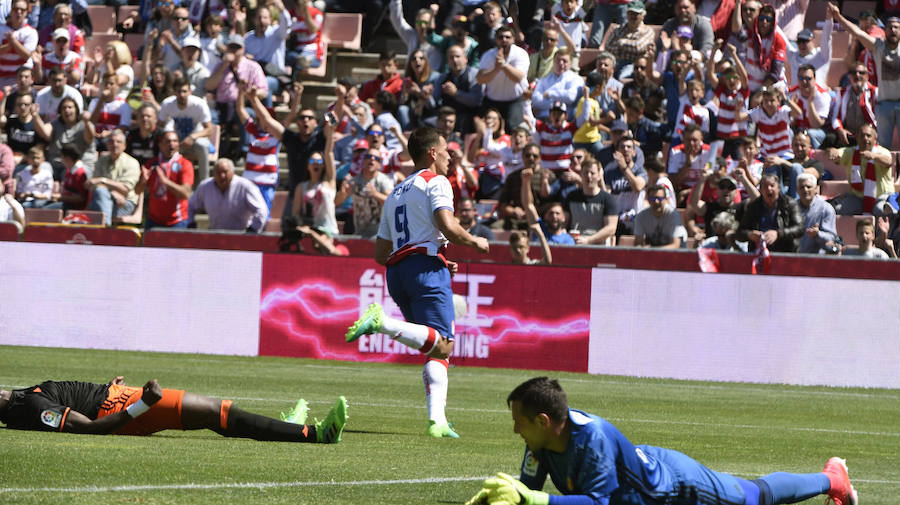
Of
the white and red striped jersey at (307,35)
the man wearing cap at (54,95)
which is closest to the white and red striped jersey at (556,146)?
the white and red striped jersey at (307,35)

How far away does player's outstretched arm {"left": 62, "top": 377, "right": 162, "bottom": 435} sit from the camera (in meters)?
8.70

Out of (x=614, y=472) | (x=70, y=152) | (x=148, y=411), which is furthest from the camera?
(x=70, y=152)

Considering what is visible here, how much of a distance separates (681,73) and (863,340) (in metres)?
5.77

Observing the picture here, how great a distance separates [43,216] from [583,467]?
56.3ft

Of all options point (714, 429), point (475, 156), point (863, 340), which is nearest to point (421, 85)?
point (475, 156)

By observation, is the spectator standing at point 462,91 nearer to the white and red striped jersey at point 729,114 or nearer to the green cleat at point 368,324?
the white and red striped jersey at point 729,114

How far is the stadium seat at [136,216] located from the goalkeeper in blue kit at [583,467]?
16.3 metres

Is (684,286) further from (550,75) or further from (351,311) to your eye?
(550,75)

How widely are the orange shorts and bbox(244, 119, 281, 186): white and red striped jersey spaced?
12440mm

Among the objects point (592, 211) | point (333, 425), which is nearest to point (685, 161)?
point (592, 211)

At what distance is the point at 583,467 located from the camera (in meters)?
5.49

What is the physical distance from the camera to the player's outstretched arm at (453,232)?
31.0ft

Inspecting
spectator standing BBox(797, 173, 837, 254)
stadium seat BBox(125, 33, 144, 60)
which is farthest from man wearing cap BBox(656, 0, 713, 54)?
stadium seat BBox(125, 33, 144, 60)

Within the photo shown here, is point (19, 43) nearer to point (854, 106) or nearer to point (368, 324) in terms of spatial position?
point (854, 106)
